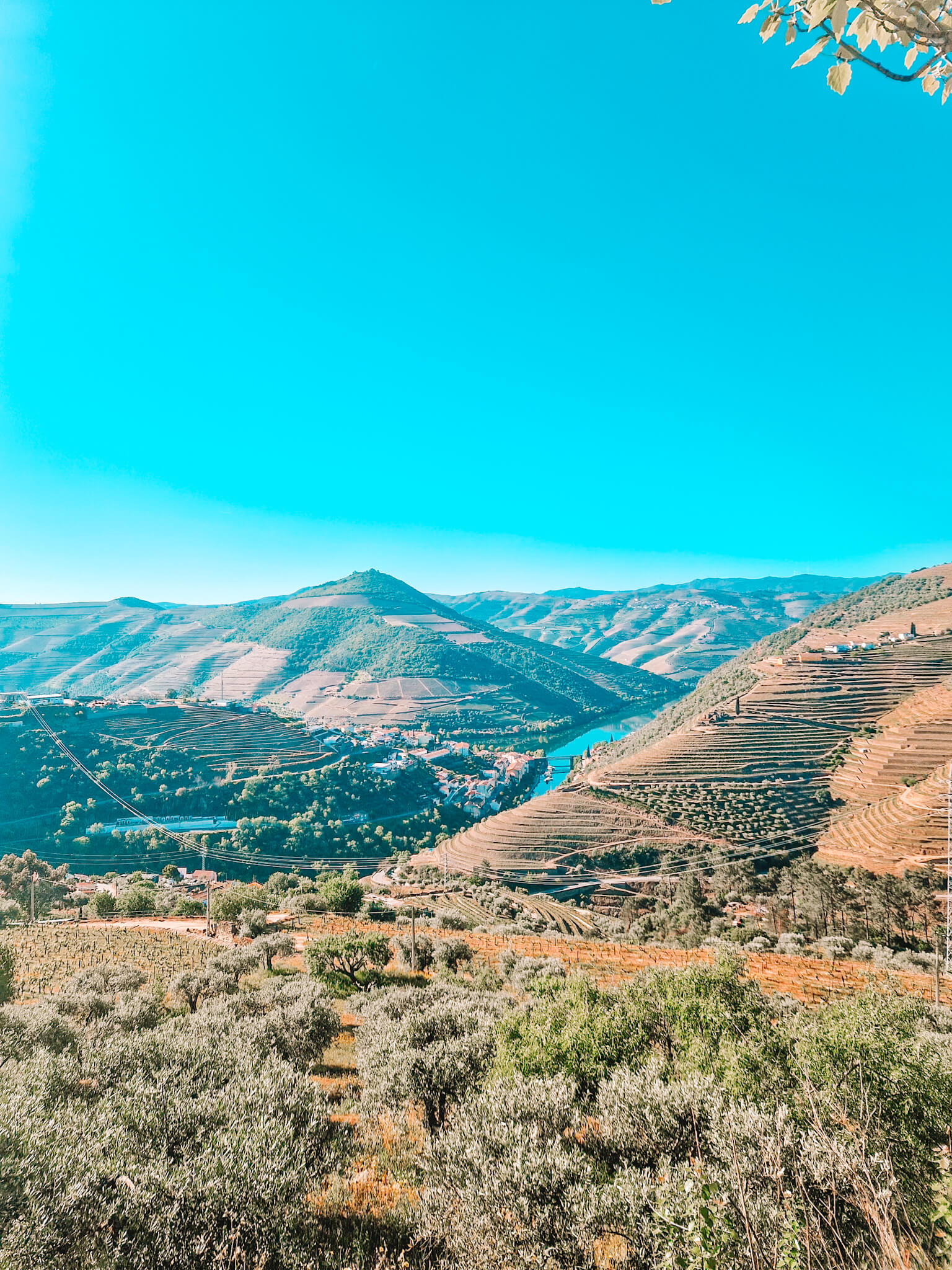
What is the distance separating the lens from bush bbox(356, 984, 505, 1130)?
42.0 feet

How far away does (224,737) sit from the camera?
128750 millimetres

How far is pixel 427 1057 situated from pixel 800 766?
9343cm

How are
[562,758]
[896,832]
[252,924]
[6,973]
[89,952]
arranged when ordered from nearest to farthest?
[6,973]
[89,952]
[252,924]
[896,832]
[562,758]

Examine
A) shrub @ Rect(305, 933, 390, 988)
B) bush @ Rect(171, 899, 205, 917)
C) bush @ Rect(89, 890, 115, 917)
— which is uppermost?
shrub @ Rect(305, 933, 390, 988)

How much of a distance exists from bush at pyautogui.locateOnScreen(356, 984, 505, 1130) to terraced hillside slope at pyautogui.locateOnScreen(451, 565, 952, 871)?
205ft

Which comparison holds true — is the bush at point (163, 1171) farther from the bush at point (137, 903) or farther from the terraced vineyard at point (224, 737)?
the terraced vineyard at point (224, 737)

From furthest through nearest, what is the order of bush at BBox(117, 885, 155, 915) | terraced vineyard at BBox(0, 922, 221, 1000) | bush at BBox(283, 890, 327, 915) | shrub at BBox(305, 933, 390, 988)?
bush at BBox(117, 885, 155, 915), bush at BBox(283, 890, 327, 915), terraced vineyard at BBox(0, 922, 221, 1000), shrub at BBox(305, 933, 390, 988)

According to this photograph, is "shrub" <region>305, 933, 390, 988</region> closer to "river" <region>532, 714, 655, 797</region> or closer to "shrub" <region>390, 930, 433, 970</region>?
"shrub" <region>390, 930, 433, 970</region>

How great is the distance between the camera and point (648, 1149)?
9.70 meters

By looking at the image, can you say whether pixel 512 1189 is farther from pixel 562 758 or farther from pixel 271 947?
pixel 562 758

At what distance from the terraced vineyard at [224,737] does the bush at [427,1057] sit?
111749 millimetres

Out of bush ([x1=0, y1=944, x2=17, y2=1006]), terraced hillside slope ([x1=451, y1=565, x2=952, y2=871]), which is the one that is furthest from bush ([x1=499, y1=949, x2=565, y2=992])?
terraced hillside slope ([x1=451, y1=565, x2=952, y2=871])

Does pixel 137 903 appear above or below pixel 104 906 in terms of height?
below

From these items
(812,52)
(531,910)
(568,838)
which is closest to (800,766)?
(568,838)
